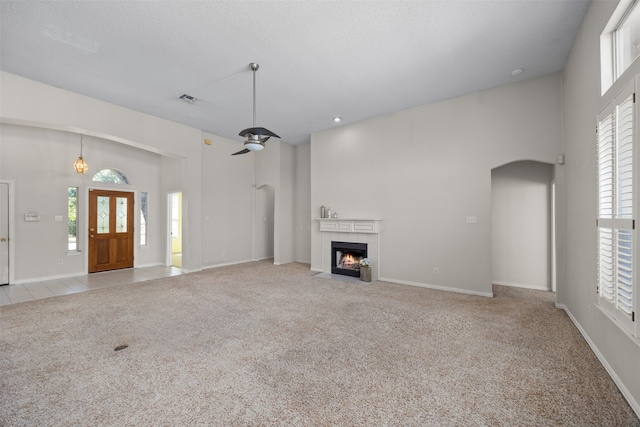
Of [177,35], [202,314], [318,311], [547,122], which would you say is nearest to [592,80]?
[547,122]

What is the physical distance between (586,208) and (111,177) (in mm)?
8861

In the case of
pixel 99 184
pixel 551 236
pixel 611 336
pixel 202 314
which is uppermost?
pixel 99 184

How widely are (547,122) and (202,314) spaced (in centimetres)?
575

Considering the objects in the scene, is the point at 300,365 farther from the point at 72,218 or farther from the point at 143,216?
the point at 143,216

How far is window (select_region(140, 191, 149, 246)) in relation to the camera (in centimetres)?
719

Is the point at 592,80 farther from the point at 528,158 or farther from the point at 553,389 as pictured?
the point at 553,389

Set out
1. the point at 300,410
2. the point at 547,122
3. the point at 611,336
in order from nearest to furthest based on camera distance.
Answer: the point at 300,410 < the point at 611,336 < the point at 547,122

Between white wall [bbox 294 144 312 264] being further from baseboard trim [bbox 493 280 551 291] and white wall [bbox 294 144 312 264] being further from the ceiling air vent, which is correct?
baseboard trim [bbox 493 280 551 291]

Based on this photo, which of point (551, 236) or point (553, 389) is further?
point (551, 236)

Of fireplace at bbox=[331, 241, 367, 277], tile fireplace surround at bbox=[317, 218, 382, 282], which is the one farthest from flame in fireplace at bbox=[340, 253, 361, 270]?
tile fireplace surround at bbox=[317, 218, 382, 282]

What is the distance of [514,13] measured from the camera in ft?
9.27

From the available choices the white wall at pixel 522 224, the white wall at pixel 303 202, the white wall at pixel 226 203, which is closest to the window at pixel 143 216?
the white wall at pixel 226 203

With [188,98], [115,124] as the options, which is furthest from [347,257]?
[115,124]

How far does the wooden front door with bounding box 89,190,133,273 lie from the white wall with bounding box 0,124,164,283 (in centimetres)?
17
